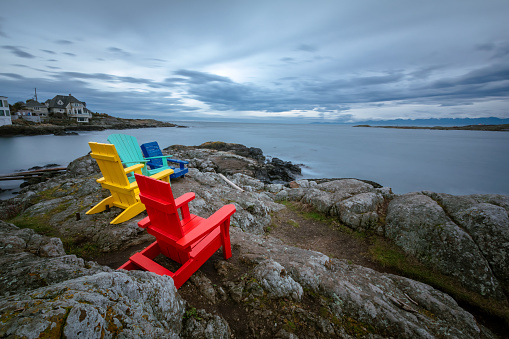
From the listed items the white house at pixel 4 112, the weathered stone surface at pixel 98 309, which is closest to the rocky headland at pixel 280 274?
the weathered stone surface at pixel 98 309

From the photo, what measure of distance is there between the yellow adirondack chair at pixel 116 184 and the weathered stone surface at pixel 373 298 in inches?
98.6

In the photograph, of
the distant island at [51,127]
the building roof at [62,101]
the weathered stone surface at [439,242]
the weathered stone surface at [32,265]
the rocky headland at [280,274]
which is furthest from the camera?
the building roof at [62,101]

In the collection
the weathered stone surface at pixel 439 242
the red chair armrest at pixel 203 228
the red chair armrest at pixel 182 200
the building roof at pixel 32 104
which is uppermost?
the building roof at pixel 32 104

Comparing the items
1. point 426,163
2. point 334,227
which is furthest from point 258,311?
point 426,163

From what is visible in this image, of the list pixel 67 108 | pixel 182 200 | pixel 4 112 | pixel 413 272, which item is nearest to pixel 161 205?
pixel 182 200

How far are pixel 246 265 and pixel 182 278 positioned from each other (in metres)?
1.08

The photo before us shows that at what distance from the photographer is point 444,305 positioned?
3.23 metres

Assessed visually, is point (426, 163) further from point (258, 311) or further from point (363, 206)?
point (258, 311)

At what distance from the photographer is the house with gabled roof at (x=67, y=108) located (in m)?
52.5

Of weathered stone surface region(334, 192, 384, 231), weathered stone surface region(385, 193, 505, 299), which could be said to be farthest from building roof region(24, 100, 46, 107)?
weathered stone surface region(385, 193, 505, 299)

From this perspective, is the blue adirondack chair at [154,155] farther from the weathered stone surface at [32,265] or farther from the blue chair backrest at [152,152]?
the weathered stone surface at [32,265]

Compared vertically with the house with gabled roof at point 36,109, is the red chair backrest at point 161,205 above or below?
below

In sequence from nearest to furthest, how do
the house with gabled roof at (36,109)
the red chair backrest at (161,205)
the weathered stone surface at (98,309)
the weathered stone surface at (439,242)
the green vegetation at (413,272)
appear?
the weathered stone surface at (98,309) < the red chair backrest at (161,205) < the green vegetation at (413,272) < the weathered stone surface at (439,242) < the house with gabled roof at (36,109)

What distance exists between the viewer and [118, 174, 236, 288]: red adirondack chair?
8.50 feet
